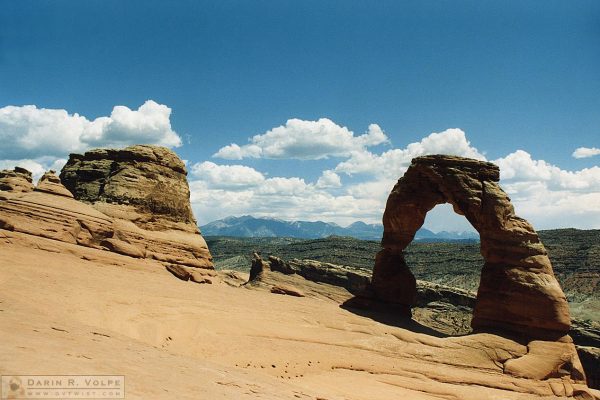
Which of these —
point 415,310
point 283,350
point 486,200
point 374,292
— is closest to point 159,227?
point 374,292

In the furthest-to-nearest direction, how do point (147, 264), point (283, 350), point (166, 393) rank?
point (147, 264), point (283, 350), point (166, 393)

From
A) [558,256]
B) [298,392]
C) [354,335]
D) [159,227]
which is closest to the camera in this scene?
[298,392]

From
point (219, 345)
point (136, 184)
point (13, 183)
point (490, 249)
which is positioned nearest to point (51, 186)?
point (136, 184)

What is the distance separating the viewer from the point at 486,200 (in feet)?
68.8

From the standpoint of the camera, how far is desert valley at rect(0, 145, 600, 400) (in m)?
8.79

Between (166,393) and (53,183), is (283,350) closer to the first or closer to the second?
(166,393)

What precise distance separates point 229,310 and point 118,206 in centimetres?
1310

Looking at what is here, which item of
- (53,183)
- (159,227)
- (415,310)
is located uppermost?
(53,183)

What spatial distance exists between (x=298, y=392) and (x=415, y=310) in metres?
32.8

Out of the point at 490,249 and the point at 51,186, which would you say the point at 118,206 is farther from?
the point at 490,249

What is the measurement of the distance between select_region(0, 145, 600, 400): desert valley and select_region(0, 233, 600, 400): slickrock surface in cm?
7

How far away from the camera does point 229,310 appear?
16.5 metres

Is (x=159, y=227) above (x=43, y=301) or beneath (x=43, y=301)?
above

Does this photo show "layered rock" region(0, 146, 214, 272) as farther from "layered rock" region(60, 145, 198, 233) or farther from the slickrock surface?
the slickrock surface
